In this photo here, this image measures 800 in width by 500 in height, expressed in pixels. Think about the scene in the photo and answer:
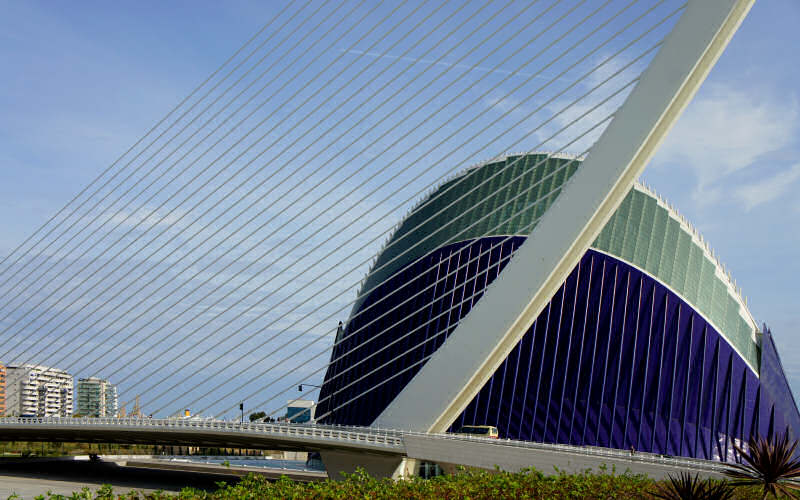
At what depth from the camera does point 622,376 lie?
114 ft

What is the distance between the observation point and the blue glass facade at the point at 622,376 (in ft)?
111

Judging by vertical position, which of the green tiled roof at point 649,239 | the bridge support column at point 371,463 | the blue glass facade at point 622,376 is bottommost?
the bridge support column at point 371,463

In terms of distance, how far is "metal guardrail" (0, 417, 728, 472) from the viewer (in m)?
22.8

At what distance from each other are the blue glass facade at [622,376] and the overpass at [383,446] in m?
4.55

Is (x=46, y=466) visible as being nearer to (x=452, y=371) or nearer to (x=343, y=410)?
(x=343, y=410)

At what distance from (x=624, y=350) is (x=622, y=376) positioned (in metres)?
1.26

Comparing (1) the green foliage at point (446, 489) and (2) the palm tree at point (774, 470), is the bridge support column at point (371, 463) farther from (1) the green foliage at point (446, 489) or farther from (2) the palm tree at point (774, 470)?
(2) the palm tree at point (774, 470)

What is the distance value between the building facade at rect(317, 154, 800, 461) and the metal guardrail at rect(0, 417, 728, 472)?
3675mm

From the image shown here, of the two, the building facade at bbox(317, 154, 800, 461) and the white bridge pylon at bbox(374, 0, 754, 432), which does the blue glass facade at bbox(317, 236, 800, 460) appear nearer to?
the building facade at bbox(317, 154, 800, 461)

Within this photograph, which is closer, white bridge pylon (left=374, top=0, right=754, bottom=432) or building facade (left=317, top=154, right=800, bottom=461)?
white bridge pylon (left=374, top=0, right=754, bottom=432)

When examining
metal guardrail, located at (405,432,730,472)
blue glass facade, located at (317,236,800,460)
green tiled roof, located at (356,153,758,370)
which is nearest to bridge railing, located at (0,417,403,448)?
metal guardrail, located at (405,432,730,472)

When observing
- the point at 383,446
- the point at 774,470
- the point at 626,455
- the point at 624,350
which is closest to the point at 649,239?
the point at 624,350

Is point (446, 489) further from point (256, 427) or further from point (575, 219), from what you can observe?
point (256, 427)

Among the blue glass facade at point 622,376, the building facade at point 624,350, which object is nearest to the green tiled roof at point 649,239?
the building facade at point 624,350
